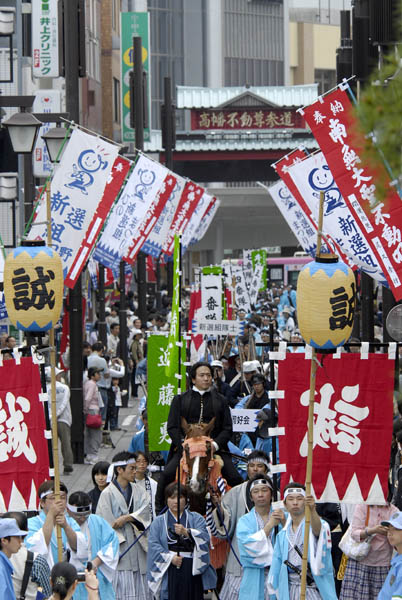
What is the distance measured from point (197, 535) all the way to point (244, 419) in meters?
3.32

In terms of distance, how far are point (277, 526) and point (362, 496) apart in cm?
77

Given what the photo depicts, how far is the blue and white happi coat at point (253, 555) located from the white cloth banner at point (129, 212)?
46.8 feet

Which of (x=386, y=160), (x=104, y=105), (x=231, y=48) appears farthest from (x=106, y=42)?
(x=386, y=160)

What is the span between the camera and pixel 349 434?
810 centimetres

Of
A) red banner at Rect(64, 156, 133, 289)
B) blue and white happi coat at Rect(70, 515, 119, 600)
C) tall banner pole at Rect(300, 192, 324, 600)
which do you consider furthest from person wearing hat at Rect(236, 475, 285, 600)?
red banner at Rect(64, 156, 133, 289)

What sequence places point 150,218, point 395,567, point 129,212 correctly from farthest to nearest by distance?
point 150,218, point 129,212, point 395,567

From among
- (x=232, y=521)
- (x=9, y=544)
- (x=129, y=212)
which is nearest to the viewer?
(x=9, y=544)

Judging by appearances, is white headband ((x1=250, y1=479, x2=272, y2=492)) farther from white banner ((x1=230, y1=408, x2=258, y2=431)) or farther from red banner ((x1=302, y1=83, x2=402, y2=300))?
white banner ((x1=230, y1=408, x2=258, y2=431))

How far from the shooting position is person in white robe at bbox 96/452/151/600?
364 inches

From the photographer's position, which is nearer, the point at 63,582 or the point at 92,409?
the point at 63,582

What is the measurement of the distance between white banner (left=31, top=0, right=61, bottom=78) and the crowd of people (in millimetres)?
19501

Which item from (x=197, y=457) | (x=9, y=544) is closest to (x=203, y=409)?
(x=197, y=457)

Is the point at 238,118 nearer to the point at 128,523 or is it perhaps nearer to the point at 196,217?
the point at 196,217

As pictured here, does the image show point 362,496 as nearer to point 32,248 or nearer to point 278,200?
point 32,248
